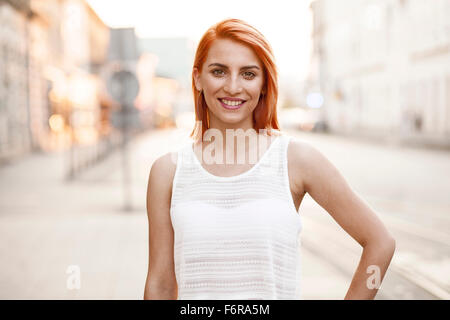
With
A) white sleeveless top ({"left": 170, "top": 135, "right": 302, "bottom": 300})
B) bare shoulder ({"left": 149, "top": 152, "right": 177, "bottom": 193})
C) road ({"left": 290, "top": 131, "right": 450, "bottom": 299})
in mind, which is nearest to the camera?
white sleeveless top ({"left": 170, "top": 135, "right": 302, "bottom": 300})

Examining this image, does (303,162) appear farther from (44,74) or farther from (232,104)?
(44,74)

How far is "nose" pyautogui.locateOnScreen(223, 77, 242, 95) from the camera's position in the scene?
188 cm

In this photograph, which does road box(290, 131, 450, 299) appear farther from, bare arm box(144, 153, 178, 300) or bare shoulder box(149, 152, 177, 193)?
bare shoulder box(149, 152, 177, 193)

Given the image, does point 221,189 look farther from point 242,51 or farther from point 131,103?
point 131,103

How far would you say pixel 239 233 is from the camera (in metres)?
1.80

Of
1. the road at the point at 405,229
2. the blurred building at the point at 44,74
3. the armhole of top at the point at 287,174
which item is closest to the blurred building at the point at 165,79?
the blurred building at the point at 44,74

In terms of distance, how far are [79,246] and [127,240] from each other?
0.62 m

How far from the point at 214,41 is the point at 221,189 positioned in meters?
0.44

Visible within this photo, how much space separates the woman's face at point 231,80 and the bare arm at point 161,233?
23 centimetres

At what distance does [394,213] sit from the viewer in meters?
9.41

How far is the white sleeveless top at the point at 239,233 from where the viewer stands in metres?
1.80

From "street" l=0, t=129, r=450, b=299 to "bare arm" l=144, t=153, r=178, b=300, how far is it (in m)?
0.40

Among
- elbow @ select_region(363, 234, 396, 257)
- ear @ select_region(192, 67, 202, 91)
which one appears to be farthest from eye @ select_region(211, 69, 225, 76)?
elbow @ select_region(363, 234, 396, 257)

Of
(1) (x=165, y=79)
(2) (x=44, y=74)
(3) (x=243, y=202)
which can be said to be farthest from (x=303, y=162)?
(1) (x=165, y=79)
